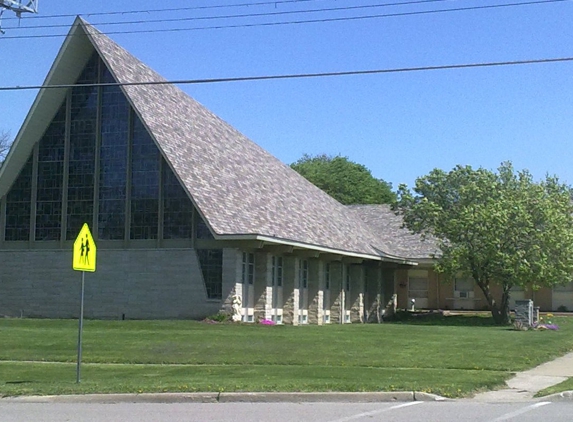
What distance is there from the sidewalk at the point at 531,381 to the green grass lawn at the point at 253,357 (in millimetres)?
311

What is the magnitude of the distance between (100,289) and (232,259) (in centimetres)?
537

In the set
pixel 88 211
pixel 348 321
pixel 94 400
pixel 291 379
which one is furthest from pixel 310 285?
pixel 94 400

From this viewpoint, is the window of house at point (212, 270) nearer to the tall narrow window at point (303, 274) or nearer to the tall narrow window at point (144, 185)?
the tall narrow window at point (144, 185)

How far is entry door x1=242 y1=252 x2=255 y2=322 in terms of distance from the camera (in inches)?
1148

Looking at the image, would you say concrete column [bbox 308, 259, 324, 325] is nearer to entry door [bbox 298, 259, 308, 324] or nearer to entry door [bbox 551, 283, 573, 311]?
entry door [bbox 298, 259, 308, 324]

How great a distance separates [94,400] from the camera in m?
13.5

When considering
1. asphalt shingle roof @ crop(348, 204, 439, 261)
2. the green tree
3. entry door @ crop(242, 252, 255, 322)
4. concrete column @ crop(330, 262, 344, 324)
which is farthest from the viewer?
the green tree

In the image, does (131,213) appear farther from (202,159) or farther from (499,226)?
(499,226)

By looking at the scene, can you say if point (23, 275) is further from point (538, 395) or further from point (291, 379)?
point (538, 395)

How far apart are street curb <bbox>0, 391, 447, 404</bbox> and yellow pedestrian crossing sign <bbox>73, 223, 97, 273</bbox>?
248 centimetres

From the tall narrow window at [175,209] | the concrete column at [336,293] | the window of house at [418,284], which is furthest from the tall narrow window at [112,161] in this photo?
the window of house at [418,284]

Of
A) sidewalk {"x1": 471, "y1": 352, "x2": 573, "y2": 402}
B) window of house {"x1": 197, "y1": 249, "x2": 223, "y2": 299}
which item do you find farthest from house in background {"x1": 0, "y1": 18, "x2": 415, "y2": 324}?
sidewalk {"x1": 471, "y1": 352, "x2": 573, "y2": 402}

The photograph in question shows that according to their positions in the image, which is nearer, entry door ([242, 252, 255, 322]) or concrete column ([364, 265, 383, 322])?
entry door ([242, 252, 255, 322])

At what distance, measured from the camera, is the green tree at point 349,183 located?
8675cm
